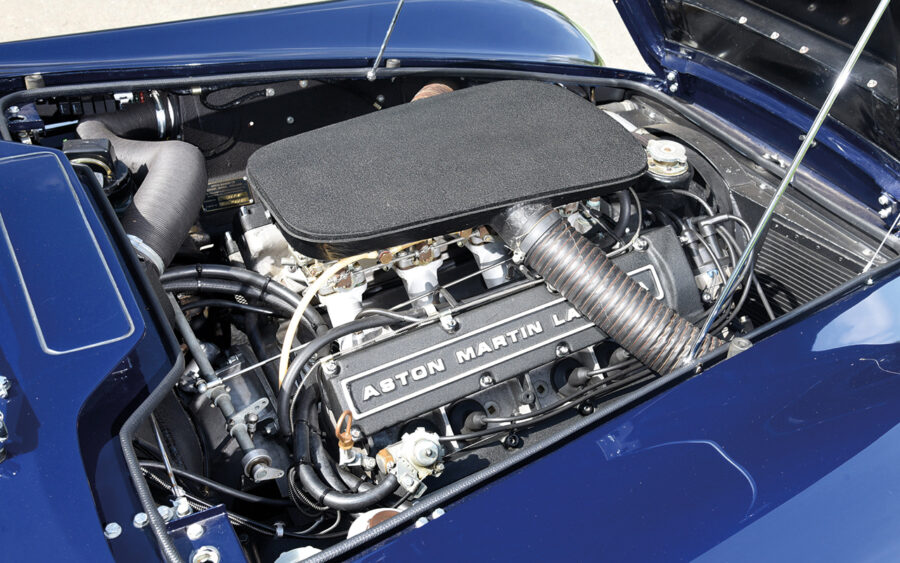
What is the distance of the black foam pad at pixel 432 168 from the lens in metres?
1.50

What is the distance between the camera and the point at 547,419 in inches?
66.3

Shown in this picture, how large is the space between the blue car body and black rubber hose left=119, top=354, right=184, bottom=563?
23mm

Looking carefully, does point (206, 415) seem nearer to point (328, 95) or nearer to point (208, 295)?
point (208, 295)

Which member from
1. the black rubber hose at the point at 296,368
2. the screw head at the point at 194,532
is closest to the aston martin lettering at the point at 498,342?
the black rubber hose at the point at 296,368

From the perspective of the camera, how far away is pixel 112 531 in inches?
40.4

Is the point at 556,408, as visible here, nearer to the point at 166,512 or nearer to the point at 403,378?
the point at 403,378

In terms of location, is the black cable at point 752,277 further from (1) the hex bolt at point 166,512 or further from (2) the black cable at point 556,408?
(1) the hex bolt at point 166,512

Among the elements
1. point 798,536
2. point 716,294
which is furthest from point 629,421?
point 716,294

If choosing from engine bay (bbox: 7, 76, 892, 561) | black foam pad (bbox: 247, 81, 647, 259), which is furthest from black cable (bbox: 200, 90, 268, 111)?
black foam pad (bbox: 247, 81, 647, 259)

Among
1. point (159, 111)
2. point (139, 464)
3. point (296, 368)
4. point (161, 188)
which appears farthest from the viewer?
point (159, 111)

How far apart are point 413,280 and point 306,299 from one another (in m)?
0.24

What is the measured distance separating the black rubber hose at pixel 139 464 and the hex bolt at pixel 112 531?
37 mm

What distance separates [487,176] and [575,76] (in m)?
0.75

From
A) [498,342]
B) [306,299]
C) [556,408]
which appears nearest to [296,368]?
[306,299]
